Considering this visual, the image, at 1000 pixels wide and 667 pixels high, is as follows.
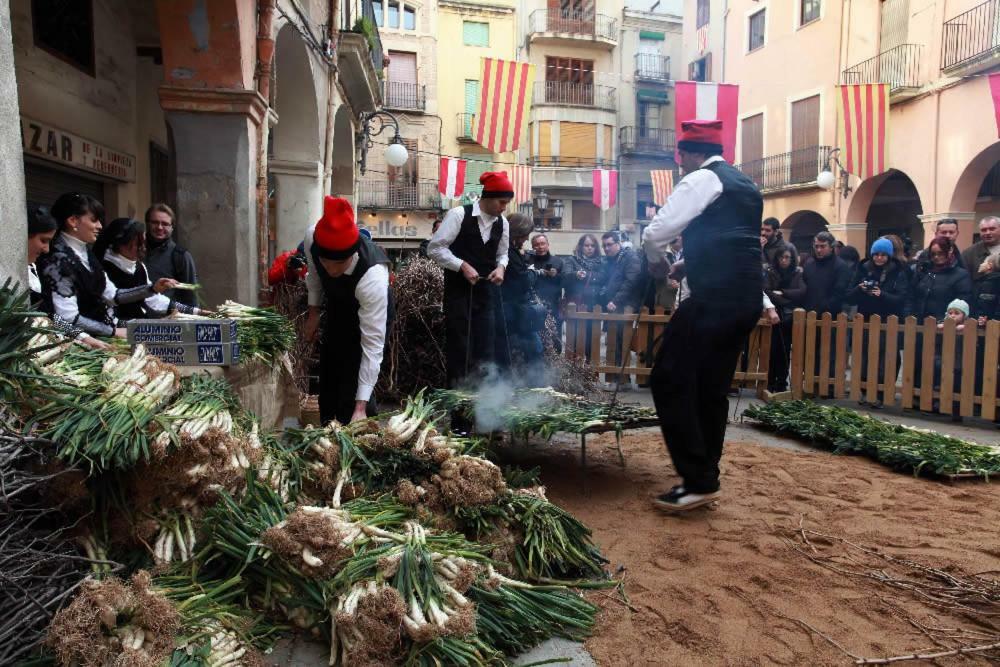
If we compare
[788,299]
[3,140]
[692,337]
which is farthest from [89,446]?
[788,299]

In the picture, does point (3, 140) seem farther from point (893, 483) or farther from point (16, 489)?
point (893, 483)

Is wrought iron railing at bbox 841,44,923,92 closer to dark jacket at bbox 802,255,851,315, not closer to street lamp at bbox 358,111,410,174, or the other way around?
street lamp at bbox 358,111,410,174

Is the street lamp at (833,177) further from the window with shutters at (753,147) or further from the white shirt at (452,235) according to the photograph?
the white shirt at (452,235)

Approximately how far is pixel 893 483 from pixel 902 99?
19.5 m

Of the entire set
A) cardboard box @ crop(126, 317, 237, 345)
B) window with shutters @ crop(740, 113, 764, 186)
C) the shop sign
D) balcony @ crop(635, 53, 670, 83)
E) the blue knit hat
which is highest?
balcony @ crop(635, 53, 670, 83)

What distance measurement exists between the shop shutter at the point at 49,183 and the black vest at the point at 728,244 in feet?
21.2

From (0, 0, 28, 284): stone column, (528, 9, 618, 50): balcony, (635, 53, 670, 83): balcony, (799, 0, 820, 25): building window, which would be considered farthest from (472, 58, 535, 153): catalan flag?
(635, 53, 670, 83): balcony

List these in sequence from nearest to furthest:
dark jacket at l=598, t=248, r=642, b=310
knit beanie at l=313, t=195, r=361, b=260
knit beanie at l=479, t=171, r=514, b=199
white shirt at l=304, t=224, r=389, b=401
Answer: knit beanie at l=313, t=195, r=361, b=260 → white shirt at l=304, t=224, r=389, b=401 → knit beanie at l=479, t=171, r=514, b=199 → dark jacket at l=598, t=248, r=642, b=310

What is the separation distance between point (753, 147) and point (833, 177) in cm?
567

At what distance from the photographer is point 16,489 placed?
212cm

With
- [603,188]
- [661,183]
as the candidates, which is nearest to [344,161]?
[603,188]

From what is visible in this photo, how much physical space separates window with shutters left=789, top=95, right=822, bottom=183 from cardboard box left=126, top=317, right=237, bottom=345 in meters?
25.6

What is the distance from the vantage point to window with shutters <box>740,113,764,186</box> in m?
28.8

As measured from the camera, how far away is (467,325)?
18.6ft
